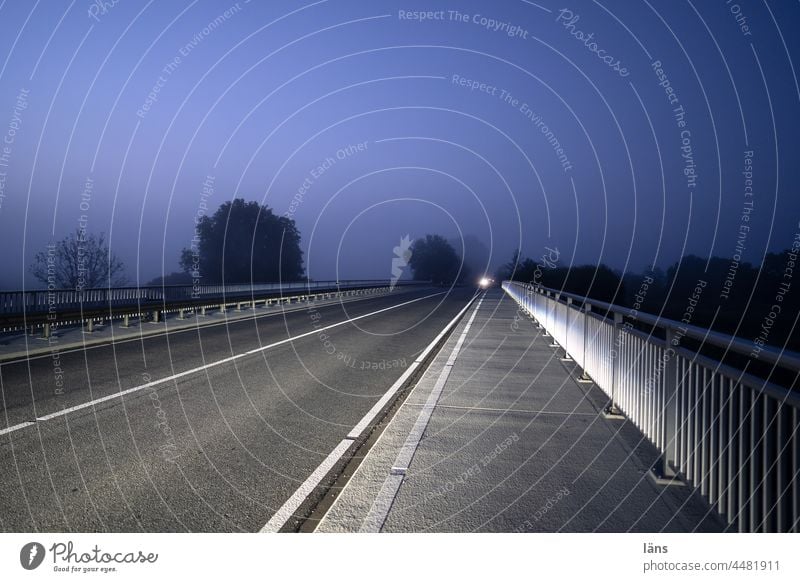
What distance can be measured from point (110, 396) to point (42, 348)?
7.22 m

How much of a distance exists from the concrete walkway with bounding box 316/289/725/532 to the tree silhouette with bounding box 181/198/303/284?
76673mm

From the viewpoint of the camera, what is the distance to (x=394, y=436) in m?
6.25

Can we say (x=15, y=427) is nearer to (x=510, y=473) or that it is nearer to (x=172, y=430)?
(x=172, y=430)

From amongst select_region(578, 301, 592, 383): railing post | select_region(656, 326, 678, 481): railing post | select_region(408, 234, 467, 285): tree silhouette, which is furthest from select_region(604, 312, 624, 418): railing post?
select_region(408, 234, 467, 285): tree silhouette

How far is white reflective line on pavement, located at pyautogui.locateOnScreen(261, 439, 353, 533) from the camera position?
398 centimetres

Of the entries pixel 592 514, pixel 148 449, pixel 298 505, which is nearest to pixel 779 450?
pixel 592 514

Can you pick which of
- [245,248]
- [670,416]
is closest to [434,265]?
[245,248]

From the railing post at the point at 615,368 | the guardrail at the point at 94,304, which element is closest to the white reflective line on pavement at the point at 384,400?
the railing post at the point at 615,368

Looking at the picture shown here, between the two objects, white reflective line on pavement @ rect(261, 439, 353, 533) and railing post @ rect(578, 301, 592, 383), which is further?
railing post @ rect(578, 301, 592, 383)

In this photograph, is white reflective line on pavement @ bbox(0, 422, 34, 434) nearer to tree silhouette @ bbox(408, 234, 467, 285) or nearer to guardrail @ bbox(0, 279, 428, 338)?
guardrail @ bbox(0, 279, 428, 338)

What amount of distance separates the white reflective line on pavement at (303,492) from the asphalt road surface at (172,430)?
76 mm

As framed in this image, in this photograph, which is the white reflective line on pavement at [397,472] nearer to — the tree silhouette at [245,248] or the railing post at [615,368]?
the railing post at [615,368]

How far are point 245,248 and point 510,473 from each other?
9171cm

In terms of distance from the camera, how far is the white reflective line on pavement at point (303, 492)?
398 cm
